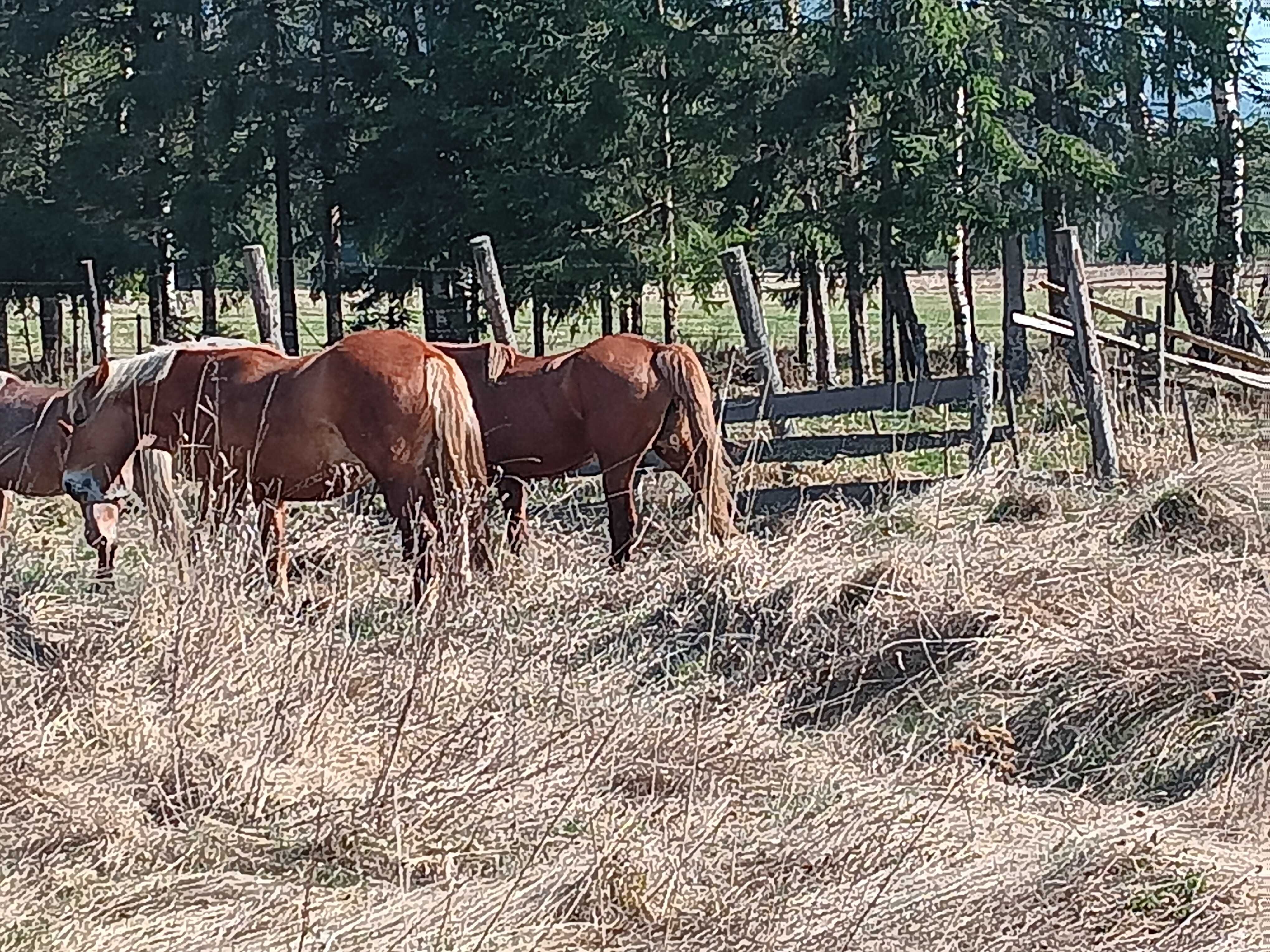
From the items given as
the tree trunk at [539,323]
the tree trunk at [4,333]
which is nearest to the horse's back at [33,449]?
the tree trunk at [539,323]

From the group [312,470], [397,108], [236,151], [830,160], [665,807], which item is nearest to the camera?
[665,807]

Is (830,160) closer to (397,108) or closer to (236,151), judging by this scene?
(397,108)

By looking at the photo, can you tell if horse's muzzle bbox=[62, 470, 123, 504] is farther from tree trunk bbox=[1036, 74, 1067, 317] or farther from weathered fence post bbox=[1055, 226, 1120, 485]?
tree trunk bbox=[1036, 74, 1067, 317]

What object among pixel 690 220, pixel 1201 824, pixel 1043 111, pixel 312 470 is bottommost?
pixel 1201 824

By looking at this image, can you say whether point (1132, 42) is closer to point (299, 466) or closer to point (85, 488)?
point (299, 466)

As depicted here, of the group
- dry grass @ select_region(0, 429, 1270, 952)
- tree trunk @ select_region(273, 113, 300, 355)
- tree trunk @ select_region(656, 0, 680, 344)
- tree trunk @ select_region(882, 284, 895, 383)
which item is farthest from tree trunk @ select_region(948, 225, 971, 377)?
dry grass @ select_region(0, 429, 1270, 952)

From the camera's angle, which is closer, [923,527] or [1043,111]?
[923,527]

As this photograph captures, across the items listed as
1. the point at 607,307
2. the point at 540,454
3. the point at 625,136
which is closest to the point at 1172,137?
the point at 625,136

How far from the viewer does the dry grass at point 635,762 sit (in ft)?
11.3

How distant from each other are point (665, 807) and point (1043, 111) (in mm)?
15590

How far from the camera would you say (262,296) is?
9.45 meters

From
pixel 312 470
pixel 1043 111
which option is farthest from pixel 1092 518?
pixel 1043 111

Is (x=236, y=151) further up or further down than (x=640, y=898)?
further up

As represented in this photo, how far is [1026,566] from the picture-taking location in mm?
6297
